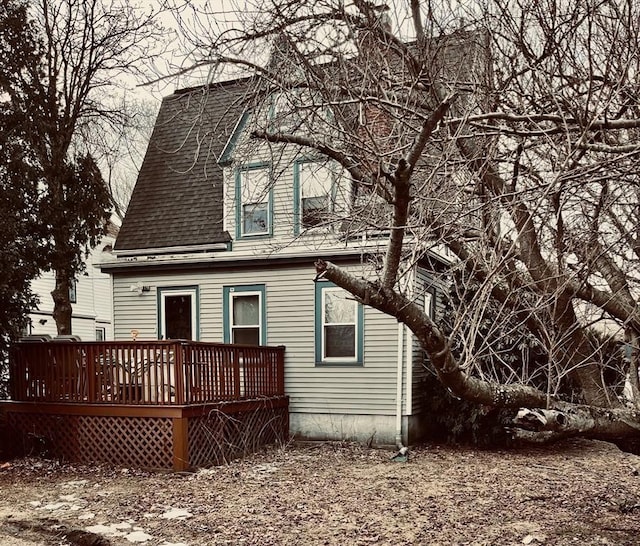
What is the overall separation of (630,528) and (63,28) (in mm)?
14024

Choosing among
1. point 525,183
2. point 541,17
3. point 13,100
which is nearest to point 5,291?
point 13,100

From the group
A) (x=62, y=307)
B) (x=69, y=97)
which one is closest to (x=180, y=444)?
(x=62, y=307)

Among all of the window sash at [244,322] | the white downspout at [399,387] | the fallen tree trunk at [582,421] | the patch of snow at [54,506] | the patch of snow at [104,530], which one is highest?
the window sash at [244,322]

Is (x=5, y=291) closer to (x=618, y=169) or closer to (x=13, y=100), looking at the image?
(x=13, y=100)

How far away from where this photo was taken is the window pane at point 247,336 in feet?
39.8

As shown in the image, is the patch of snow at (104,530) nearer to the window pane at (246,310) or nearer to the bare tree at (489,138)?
the bare tree at (489,138)

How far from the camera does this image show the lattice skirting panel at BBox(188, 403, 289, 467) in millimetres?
9289

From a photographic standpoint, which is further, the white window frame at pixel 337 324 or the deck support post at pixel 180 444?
the white window frame at pixel 337 324

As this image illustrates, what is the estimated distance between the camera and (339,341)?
11.6 m

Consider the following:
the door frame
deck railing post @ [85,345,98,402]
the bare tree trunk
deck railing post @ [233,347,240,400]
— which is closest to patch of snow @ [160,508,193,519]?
deck railing post @ [85,345,98,402]

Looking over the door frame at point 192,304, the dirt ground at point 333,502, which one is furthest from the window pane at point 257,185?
the dirt ground at point 333,502

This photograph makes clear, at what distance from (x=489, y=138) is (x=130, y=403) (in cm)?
655

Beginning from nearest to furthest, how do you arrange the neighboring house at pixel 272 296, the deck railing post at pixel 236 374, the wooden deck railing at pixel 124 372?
1. the wooden deck railing at pixel 124 372
2. the deck railing post at pixel 236 374
3. the neighboring house at pixel 272 296

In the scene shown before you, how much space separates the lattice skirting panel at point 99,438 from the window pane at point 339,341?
11.6 feet
